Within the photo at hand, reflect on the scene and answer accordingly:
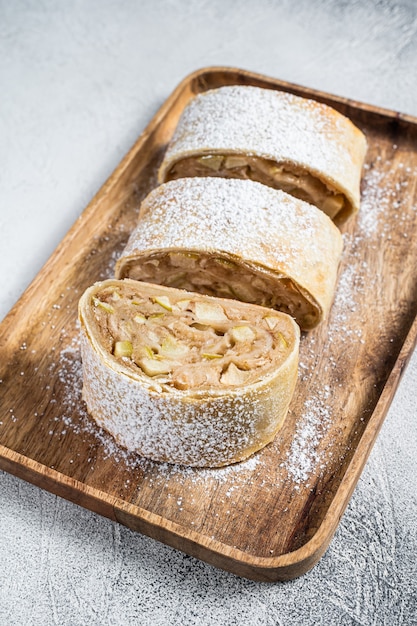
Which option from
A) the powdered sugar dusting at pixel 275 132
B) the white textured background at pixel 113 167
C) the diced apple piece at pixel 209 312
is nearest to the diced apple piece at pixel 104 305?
the diced apple piece at pixel 209 312

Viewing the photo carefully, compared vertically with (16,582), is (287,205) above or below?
above

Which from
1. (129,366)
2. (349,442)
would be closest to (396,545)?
(349,442)

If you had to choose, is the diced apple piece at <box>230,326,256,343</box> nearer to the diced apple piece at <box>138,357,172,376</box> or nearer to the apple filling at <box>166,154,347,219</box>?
the diced apple piece at <box>138,357,172,376</box>

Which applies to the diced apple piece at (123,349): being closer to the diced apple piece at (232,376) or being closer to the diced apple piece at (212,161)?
the diced apple piece at (232,376)

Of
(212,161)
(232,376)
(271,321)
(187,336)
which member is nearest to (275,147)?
(212,161)

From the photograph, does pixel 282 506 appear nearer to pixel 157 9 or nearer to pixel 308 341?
pixel 308 341
